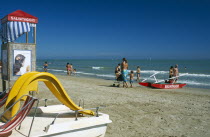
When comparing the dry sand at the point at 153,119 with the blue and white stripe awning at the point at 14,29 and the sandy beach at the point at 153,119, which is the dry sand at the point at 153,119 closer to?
the sandy beach at the point at 153,119

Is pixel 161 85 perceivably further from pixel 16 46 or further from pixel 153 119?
pixel 16 46

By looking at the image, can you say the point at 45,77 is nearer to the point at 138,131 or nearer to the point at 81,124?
the point at 81,124

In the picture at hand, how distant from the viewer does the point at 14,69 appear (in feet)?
24.9

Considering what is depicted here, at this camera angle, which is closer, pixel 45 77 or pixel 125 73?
pixel 45 77

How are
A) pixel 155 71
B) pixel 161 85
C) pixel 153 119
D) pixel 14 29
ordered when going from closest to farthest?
pixel 153 119
pixel 14 29
pixel 161 85
pixel 155 71

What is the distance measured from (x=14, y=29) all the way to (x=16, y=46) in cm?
61

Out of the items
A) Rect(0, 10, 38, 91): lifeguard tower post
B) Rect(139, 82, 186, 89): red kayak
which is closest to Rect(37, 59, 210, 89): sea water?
Rect(139, 82, 186, 89): red kayak

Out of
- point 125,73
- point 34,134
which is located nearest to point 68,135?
point 34,134

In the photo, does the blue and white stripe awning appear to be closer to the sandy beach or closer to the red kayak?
the sandy beach

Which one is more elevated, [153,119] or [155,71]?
[153,119]

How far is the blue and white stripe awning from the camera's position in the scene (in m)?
7.20

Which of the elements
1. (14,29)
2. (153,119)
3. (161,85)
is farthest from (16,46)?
(161,85)

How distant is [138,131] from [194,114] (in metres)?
3.01

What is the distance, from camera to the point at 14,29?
23.8ft
